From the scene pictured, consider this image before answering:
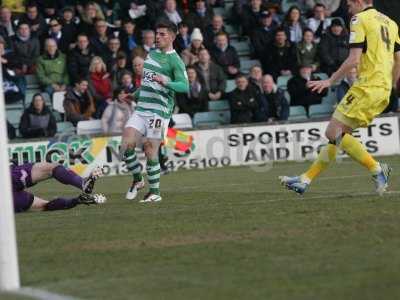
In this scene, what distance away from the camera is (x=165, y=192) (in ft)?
56.7

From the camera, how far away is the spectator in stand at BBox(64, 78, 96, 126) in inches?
941

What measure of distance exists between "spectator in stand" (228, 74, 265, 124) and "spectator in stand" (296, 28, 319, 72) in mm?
2000

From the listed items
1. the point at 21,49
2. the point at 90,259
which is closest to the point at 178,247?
the point at 90,259

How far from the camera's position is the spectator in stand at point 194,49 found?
25.2 metres

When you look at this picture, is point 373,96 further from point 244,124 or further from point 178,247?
point 244,124

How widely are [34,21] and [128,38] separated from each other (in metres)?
1.95

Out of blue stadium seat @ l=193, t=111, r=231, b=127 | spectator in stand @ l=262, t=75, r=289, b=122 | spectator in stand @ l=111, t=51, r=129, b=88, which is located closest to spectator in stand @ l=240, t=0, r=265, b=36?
spectator in stand @ l=262, t=75, r=289, b=122

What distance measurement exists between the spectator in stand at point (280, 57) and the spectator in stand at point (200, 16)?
1.48m

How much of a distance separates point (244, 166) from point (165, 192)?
6487mm

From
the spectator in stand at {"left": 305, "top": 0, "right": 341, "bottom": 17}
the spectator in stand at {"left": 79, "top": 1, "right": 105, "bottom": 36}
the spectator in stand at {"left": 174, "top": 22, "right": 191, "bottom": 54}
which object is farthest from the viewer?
the spectator in stand at {"left": 305, "top": 0, "right": 341, "bottom": 17}

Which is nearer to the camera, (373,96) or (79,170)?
(373,96)

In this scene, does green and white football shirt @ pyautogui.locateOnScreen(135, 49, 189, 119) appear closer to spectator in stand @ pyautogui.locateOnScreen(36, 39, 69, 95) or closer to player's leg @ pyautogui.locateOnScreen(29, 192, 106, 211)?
player's leg @ pyautogui.locateOnScreen(29, 192, 106, 211)

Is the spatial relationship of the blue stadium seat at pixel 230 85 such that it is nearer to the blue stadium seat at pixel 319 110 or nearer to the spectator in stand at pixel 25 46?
the blue stadium seat at pixel 319 110

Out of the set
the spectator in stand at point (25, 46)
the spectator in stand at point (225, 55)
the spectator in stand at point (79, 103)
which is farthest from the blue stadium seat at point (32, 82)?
the spectator in stand at point (225, 55)
